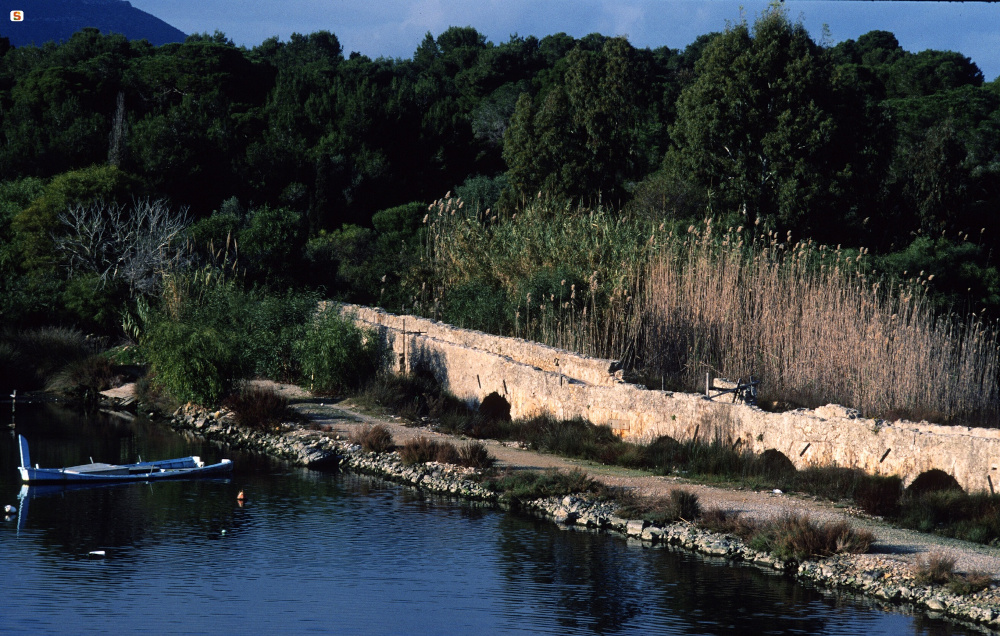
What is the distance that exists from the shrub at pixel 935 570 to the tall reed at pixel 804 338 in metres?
4.99

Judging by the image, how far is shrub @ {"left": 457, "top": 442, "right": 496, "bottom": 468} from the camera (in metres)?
18.3

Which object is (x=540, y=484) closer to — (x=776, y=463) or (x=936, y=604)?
(x=776, y=463)

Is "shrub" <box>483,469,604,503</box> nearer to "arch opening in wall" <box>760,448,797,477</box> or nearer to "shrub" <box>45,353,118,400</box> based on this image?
"arch opening in wall" <box>760,448,797,477</box>

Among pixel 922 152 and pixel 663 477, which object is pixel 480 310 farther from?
pixel 922 152

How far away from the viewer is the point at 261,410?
2269cm

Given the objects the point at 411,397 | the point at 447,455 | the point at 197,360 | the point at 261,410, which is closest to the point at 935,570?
the point at 447,455

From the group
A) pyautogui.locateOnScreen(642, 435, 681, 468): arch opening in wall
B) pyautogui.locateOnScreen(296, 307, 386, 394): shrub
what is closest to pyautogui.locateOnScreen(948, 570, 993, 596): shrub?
pyautogui.locateOnScreen(642, 435, 681, 468): arch opening in wall

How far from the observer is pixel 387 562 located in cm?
1382

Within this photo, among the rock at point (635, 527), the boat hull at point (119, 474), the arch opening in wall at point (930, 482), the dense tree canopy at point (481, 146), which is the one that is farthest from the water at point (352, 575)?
the dense tree canopy at point (481, 146)

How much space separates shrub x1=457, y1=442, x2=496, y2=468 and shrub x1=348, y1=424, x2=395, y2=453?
1783 millimetres

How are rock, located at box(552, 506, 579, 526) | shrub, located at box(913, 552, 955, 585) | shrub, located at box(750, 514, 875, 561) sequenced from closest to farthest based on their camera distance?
shrub, located at box(913, 552, 955, 585)
shrub, located at box(750, 514, 875, 561)
rock, located at box(552, 506, 579, 526)

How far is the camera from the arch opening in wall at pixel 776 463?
16.4m

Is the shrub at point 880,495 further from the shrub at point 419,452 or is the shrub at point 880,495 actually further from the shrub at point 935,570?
the shrub at point 419,452

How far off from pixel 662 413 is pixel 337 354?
9.01 m
